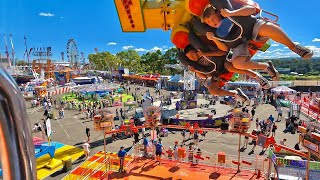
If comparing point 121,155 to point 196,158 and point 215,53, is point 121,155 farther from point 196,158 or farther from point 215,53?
point 215,53

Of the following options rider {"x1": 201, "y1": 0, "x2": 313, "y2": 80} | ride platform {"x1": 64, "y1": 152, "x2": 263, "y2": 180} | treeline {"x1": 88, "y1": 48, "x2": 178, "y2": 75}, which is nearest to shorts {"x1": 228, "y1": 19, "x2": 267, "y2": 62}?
rider {"x1": 201, "y1": 0, "x2": 313, "y2": 80}

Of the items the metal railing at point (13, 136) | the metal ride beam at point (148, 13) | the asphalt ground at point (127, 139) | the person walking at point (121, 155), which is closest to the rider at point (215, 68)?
the metal ride beam at point (148, 13)

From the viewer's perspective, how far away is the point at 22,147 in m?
0.97

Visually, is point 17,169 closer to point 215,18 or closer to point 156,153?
point 215,18

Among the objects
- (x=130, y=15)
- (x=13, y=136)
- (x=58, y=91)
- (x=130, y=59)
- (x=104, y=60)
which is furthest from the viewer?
(x=104, y=60)

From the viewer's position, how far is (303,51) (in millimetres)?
3738

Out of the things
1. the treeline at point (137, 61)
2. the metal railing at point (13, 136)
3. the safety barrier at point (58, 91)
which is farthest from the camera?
the treeline at point (137, 61)

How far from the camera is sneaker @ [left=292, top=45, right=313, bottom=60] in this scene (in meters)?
3.72

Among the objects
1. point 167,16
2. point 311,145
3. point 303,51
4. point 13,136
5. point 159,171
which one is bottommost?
point 159,171

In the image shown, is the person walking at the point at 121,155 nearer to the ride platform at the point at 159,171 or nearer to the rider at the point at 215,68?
the ride platform at the point at 159,171

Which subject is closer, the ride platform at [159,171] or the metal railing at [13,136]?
the metal railing at [13,136]

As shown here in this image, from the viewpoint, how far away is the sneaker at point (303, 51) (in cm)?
372

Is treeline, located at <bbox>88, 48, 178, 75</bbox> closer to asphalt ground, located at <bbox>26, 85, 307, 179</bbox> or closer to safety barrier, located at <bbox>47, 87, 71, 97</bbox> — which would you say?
safety barrier, located at <bbox>47, 87, 71, 97</bbox>

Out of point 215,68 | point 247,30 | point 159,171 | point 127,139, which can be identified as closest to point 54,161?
point 127,139
